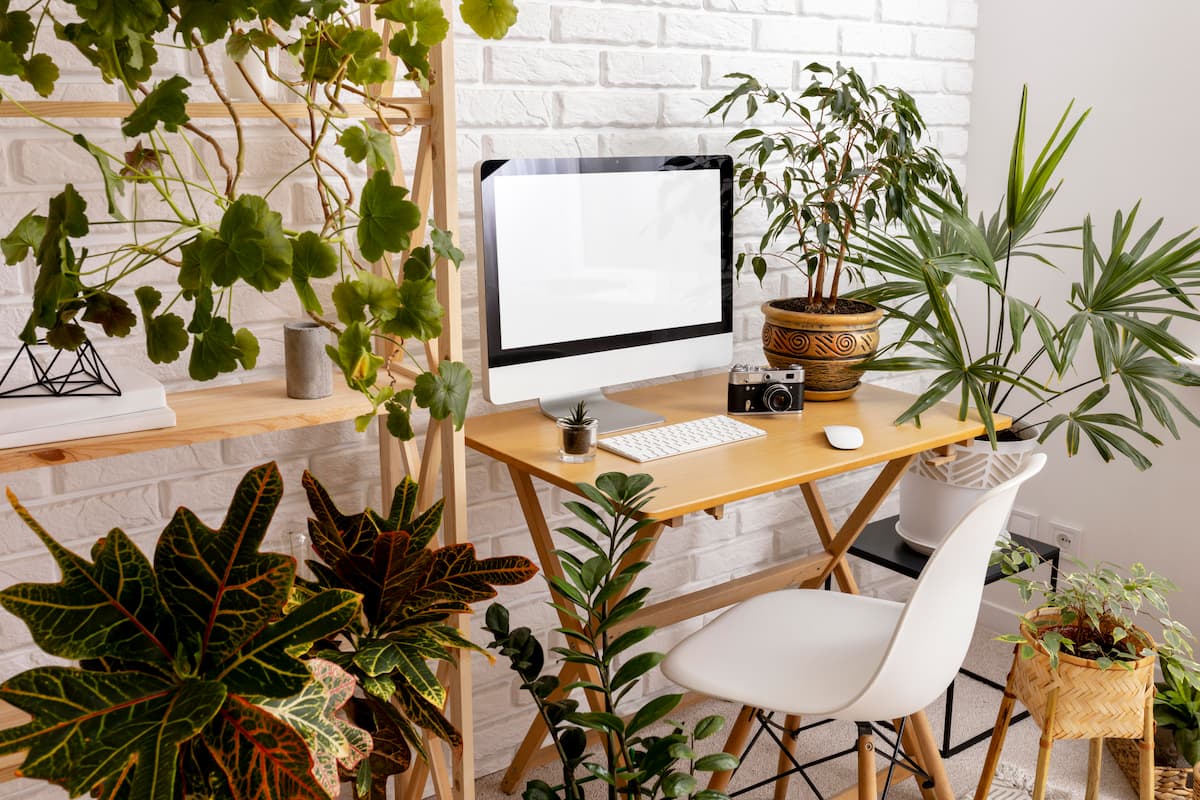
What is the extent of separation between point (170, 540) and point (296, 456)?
0.73 metres

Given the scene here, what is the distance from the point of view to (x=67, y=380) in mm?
1352

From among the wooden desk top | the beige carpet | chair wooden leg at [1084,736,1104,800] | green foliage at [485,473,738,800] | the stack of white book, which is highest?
the stack of white book

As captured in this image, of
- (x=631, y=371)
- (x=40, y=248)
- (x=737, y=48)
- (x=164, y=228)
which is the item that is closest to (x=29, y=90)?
(x=164, y=228)

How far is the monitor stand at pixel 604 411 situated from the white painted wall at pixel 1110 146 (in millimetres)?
1309

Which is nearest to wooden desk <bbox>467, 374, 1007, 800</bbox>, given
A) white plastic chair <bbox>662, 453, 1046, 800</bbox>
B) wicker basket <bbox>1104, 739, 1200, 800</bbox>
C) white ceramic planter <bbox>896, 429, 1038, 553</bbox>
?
white ceramic planter <bbox>896, 429, 1038, 553</bbox>

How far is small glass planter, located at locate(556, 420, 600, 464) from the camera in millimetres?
1722

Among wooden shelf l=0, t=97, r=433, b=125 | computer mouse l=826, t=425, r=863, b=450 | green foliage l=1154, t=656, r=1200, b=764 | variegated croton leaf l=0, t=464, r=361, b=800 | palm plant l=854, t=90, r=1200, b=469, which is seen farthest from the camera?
green foliage l=1154, t=656, r=1200, b=764

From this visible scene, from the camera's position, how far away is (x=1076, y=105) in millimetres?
2604

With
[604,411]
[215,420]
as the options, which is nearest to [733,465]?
[604,411]

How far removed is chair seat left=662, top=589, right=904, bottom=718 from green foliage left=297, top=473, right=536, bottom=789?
1.35 feet

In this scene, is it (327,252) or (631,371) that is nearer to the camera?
(327,252)

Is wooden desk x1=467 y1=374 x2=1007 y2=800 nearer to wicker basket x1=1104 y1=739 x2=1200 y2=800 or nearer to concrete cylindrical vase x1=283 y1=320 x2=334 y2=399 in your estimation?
concrete cylindrical vase x1=283 y1=320 x2=334 y2=399

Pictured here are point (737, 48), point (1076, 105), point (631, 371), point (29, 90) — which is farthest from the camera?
point (1076, 105)

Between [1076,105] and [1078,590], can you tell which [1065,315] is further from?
[1078,590]
